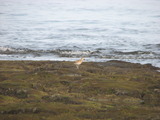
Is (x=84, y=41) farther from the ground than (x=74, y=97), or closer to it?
closer to it

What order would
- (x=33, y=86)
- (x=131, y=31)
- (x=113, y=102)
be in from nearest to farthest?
(x=113, y=102) < (x=33, y=86) < (x=131, y=31)

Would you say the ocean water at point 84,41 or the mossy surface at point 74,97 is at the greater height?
the mossy surface at point 74,97

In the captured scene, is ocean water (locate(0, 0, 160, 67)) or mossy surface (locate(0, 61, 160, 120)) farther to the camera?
ocean water (locate(0, 0, 160, 67))

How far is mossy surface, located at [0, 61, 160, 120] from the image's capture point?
55.2 ft

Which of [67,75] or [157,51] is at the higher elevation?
[67,75]

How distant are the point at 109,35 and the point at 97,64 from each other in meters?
34.1

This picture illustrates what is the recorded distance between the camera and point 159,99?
2180cm

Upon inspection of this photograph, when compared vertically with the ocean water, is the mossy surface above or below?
above

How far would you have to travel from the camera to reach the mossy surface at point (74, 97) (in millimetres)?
16812

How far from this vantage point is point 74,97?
68.4 feet

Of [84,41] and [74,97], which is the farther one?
[84,41]

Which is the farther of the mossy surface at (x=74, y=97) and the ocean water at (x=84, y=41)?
the ocean water at (x=84, y=41)

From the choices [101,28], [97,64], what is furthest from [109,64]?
[101,28]

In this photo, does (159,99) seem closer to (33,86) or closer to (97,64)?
(33,86)
